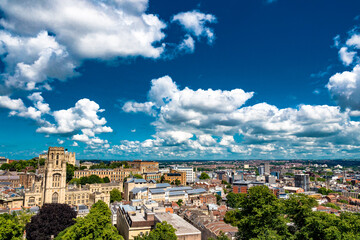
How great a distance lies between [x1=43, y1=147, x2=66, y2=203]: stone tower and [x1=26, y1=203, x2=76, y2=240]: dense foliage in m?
26.1

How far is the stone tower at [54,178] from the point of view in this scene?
8394 cm

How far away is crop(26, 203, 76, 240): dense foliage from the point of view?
177 feet

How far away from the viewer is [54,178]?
3381 inches

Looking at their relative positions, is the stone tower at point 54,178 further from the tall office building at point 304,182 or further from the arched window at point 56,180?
the tall office building at point 304,182

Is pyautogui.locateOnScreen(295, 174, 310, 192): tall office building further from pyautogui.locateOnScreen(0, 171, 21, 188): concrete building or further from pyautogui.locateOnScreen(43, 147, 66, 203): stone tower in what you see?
pyautogui.locateOnScreen(0, 171, 21, 188): concrete building

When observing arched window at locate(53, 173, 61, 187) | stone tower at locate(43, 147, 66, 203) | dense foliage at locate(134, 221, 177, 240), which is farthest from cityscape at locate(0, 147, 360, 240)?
dense foliage at locate(134, 221, 177, 240)

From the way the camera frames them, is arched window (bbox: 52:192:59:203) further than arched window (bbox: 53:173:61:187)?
No

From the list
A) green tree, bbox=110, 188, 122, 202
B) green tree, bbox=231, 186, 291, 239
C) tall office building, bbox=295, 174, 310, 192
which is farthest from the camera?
tall office building, bbox=295, 174, 310, 192

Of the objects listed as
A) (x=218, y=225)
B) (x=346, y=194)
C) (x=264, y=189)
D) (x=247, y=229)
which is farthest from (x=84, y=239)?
(x=346, y=194)

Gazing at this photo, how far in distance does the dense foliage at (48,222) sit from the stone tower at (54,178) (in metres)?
Answer: 26.1

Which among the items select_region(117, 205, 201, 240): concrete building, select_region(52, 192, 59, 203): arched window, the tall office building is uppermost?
select_region(117, 205, 201, 240): concrete building

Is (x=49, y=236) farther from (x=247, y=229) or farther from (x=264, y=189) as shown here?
(x=264, y=189)

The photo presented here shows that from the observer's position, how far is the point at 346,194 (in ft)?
531

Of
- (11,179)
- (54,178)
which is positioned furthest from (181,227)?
(11,179)
